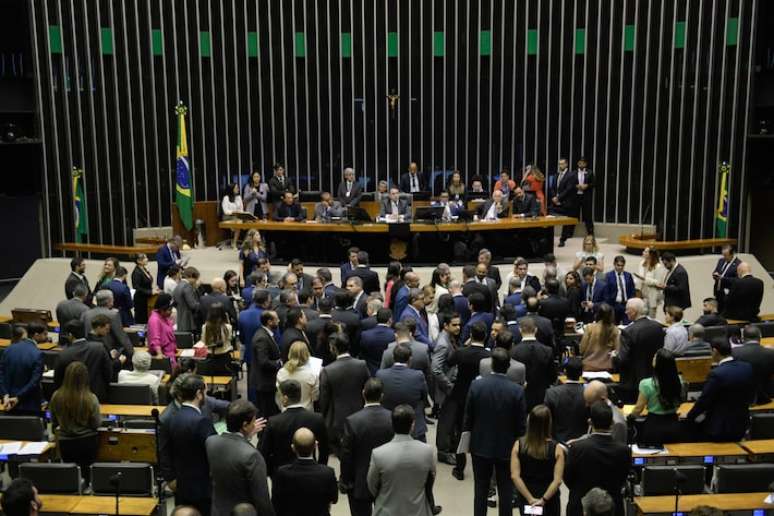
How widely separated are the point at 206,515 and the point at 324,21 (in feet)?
46.3

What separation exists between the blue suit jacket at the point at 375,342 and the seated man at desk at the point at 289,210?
739 centimetres

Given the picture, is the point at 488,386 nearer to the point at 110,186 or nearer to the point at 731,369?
the point at 731,369

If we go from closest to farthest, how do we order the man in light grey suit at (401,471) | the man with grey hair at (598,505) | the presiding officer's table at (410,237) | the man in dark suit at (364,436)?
the man with grey hair at (598,505), the man in light grey suit at (401,471), the man in dark suit at (364,436), the presiding officer's table at (410,237)

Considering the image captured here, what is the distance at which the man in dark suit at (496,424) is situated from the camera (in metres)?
6.18

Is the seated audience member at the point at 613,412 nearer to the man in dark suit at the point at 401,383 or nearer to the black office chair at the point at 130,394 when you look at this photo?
the man in dark suit at the point at 401,383

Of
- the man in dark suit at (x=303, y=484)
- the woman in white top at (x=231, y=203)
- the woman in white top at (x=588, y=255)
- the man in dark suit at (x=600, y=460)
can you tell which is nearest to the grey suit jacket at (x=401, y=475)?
the man in dark suit at (x=303, y=484)

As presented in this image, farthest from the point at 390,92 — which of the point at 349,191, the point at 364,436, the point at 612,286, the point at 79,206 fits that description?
the point at 364,436

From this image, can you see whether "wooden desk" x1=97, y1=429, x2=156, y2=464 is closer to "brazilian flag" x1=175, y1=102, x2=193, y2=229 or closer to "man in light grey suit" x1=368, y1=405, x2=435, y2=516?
"man in light grey suit" x1=368, y1=405, x2=435, y2=516

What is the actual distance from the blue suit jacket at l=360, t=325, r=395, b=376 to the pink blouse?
78.4 inches

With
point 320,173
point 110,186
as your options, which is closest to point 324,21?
point 320,173

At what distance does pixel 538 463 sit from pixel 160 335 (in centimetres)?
440

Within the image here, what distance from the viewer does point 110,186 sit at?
1720 cm

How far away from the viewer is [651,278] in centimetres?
1171

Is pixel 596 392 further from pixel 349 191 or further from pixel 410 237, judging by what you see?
pixel 349 191
